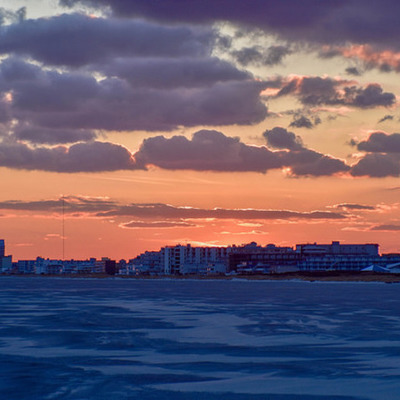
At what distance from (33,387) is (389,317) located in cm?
4192

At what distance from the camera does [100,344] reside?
40.0 m

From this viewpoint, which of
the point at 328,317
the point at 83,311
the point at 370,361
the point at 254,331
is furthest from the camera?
the point at 83,311

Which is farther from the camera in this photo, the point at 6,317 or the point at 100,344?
the point at 6,317

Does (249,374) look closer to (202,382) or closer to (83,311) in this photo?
(202,382)

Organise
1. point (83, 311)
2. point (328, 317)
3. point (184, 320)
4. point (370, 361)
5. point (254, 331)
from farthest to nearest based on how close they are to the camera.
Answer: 1. point (83, 311)
2. point (328, 317)
3. point (184, 320)
4. point (254, 331)
5. point (370, 361)

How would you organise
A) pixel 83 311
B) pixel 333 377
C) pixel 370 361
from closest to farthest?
pixel 333 377
pixel 370 361
pixel 83 311

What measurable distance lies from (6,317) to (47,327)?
1102 cm

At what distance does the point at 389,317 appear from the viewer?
202ft

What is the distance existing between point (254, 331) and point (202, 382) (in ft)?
66.5

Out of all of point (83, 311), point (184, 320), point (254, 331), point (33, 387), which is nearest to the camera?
point (33, 387)

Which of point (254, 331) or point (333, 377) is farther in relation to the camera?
point (254, 331)

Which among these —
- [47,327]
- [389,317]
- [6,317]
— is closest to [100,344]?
[47,327]

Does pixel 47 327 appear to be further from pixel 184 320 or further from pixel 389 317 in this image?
pixel 389 317

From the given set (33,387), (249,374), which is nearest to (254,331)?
(249,374)
